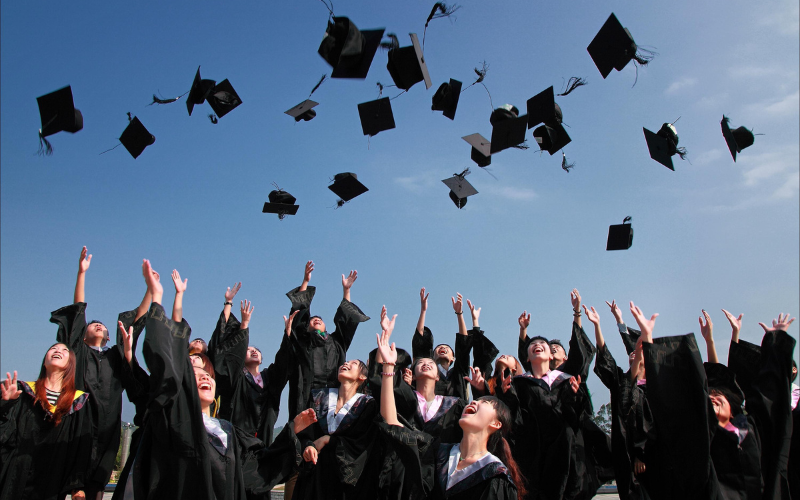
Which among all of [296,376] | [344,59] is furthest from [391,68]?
[296,376]

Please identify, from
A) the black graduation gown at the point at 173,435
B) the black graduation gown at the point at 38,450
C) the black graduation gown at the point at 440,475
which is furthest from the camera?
the black graduation gown at the point at 38,450

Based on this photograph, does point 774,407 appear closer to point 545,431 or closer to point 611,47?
point 545,431

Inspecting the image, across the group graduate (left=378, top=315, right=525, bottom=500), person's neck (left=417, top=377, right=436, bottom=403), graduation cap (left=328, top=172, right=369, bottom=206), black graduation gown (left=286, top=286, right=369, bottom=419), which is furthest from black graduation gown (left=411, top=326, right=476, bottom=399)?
graduation cap (left=328, top=172, right=369, bottom=206)

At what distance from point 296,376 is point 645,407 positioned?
10.2 ft

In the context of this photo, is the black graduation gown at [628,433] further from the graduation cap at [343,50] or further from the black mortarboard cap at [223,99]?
the black mortarboard cap at [223,99]

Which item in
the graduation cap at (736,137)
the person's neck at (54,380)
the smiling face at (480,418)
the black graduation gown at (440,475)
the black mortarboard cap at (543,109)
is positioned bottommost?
the black graduation gown at (440,475)

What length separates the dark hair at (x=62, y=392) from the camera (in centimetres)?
436

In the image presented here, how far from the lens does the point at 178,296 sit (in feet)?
11.2

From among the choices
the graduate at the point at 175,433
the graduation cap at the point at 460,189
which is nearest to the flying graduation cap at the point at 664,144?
the graduation cap at the point at 460,189

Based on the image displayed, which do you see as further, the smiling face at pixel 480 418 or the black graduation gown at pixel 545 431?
the black graduation gown at pixel 545 431

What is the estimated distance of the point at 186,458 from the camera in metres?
3.08

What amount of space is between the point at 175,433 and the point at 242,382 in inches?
103

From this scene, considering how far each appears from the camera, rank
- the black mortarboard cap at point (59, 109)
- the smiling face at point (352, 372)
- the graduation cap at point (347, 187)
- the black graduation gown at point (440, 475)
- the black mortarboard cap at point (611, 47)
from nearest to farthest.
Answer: the black graduation gown at point (440, 475)
the smiling face at point (352, 372)
the black mortarboard cap at point (611, 47)
the black mortarboard cap at point (59, 109)
the graduation cap at point (347, 187)

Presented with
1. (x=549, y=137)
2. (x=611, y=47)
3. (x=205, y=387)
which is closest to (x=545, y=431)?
(x=205, y=387)
